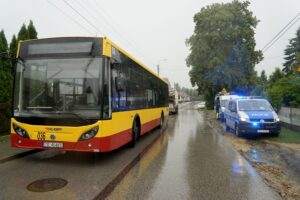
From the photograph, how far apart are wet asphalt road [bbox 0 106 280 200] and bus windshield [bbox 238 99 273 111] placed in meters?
5.42

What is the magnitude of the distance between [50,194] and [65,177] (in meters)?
1.21

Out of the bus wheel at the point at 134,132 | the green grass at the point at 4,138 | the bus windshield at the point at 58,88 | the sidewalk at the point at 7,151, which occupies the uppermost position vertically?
the bus windshield at the point at 58,88

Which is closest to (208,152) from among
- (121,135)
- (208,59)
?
(121,135)

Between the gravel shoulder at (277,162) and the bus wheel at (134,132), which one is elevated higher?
the bus wheel at (134,132)

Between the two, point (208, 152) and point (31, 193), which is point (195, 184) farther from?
point (208, 152)

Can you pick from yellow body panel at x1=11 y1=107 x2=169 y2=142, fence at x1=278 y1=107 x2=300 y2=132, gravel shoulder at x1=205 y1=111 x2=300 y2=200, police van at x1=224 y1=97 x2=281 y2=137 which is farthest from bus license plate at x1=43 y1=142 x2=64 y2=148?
fence at x1=278 y1=107 x2=300 y2=132

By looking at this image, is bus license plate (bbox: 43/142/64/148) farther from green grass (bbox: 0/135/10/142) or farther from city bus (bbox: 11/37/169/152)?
green grass (bbox: 0/135/10/142)

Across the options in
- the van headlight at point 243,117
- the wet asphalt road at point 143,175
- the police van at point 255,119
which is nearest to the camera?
the wet asphalt road at point 143,175

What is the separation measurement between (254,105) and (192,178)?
9696 mm

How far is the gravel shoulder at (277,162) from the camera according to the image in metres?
6.17

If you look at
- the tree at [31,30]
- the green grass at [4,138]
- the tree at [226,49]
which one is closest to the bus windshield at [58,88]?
the green grass at [4,138]

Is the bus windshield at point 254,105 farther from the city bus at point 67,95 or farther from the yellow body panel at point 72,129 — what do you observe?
the city bus at point 67,95

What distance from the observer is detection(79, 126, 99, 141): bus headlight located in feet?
24.2

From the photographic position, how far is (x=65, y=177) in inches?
263
